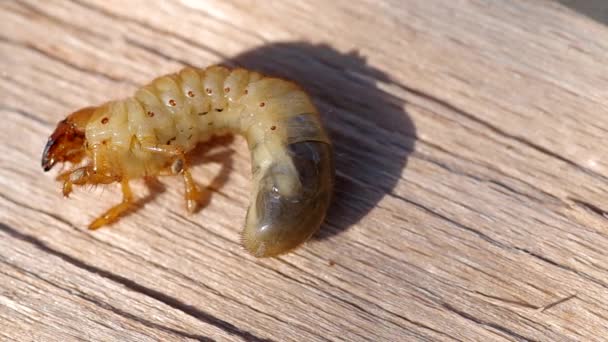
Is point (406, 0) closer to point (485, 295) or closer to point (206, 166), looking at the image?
point (206, 166)

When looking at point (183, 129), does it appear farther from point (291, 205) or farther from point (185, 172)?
point (291, 205)

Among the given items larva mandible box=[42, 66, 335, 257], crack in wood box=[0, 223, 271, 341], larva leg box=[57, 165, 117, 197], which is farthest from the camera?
larva leg box=[57, 165, 117, 197]

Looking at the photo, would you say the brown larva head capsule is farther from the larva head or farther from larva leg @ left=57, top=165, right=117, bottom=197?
the larva head

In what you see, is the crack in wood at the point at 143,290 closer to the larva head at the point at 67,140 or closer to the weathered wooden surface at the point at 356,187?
the weathered wooden surface at the point at 356,187

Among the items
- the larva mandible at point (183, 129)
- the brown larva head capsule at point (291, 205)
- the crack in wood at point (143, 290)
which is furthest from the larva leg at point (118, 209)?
the brown larva head capsule at point (291, 205)

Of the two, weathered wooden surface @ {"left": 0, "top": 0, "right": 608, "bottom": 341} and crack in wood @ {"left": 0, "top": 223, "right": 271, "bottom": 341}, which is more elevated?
weathered wooden surface @ {"left": 0, "top": 0, "right": 608, "bottom": 341}

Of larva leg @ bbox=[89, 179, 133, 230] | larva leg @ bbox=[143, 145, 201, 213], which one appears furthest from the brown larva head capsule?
larva leg @ bbox=[89, 179, 133, 230]

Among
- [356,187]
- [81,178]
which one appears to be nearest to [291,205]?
[356,187]
